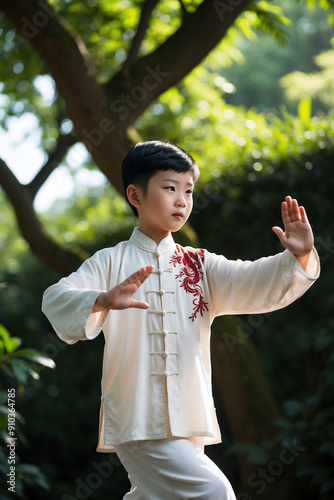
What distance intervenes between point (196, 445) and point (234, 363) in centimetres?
184

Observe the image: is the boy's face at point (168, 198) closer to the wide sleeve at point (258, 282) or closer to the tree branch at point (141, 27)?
the wide sleeve at point (258, 282)

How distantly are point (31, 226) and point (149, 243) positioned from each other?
240 centimetres

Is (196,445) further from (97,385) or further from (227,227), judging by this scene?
(97,385)

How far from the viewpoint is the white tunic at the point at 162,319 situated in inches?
85.7

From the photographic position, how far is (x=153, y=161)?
Answer: 2.34 m

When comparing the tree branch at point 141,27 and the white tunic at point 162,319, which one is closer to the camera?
the white tunic at point 162,319

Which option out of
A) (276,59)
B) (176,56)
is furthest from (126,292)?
(276,59)

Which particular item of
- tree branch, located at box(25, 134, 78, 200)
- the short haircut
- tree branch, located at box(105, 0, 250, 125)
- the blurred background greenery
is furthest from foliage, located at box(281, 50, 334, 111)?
the short haircut

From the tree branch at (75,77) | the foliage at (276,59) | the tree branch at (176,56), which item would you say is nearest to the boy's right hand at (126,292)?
the tree branch at (75,77)

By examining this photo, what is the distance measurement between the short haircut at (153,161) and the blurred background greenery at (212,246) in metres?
1.65

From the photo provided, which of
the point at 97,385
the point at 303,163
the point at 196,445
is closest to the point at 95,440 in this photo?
the point at 97,385

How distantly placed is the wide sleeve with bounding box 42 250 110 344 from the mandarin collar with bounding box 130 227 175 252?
10.8 inches

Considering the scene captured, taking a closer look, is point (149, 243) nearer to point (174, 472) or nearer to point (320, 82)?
point (174, 472)

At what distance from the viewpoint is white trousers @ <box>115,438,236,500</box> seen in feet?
6.84
